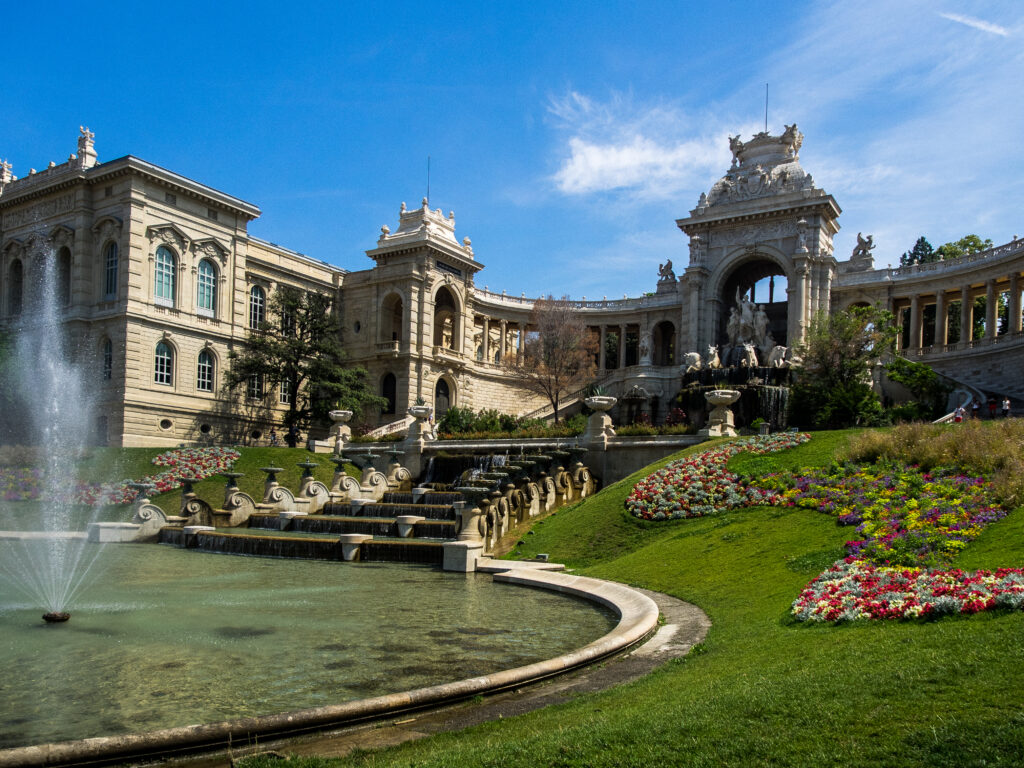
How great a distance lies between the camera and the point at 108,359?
4738 centimetres

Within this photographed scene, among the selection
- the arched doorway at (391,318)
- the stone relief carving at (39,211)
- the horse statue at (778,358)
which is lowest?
the horse statue at (778,358)

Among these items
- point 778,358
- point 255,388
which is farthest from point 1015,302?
point 255,388

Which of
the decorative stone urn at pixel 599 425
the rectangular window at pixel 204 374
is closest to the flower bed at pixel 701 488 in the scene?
the decorative stone urn at pixel 599 425

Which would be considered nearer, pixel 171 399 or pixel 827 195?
pixel 171 399

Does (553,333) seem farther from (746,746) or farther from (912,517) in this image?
(746,746)

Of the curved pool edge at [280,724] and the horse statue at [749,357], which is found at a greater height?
the horse statue at [749,357]

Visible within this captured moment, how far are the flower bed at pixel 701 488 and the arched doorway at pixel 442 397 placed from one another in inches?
1437

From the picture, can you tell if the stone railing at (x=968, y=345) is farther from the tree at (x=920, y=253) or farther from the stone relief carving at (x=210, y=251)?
the stone relief carving at (x=210, y=251)

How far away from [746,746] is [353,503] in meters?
26.7

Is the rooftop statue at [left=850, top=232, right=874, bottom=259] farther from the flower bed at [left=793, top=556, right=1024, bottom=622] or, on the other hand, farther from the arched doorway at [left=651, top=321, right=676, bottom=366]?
the flower bed at [left=793, top=556, right=1024, bottom=622]

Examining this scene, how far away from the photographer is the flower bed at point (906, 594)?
8641mm

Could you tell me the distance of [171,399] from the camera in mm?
48312

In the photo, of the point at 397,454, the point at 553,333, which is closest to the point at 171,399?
the point at 397,454

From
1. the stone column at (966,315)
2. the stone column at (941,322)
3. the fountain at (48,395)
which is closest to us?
the fountain at (48,395)
